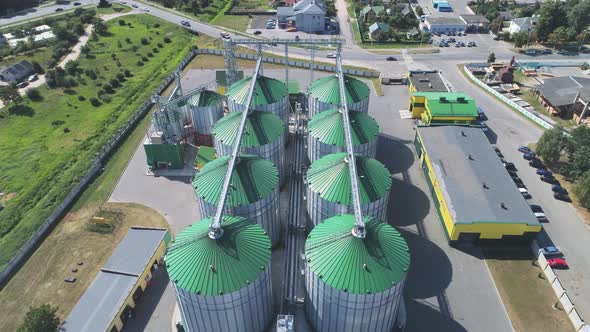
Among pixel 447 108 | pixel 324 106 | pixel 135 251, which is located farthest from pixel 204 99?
pixel 447 108

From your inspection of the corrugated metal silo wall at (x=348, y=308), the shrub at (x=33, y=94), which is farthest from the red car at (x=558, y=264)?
the shrub at (x=33, y=94)

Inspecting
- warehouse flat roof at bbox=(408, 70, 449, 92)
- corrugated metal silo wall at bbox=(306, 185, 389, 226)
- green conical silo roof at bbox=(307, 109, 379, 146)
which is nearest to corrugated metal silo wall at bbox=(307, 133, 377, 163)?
green conical silo roof at bbox=(307, 109, 379, 146)

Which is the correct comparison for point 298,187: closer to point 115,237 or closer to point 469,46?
point 115,237

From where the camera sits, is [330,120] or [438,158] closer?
[330,120]

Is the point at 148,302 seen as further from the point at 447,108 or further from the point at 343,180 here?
the point at 447,108

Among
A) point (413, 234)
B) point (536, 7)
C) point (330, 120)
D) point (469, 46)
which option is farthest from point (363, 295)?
point (536, 7)

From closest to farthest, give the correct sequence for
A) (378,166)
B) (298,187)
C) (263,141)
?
(378,166) < (263,141) < (298,187)

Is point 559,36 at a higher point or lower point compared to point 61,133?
higher
